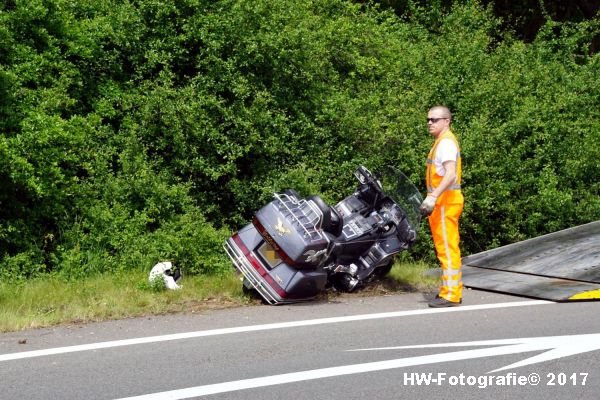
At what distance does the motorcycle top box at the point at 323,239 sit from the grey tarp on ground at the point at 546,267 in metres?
1.10

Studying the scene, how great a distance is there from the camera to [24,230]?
29.1 feet

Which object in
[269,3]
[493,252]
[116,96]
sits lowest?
[493,252]

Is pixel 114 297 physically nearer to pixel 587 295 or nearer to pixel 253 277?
pixel 253 277

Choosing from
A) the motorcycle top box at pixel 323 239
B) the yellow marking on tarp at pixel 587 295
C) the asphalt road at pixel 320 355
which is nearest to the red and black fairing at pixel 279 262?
the motorcycle top box at pixel 323 239

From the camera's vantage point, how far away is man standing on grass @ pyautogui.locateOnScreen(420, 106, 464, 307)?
24.3 feet

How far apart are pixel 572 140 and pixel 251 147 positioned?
15.8 ft

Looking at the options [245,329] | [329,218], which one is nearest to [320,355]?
[245,329]

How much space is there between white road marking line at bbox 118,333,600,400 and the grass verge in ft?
6.49

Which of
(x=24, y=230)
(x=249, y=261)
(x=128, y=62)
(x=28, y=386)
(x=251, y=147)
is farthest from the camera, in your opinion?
(x=128, y=62)

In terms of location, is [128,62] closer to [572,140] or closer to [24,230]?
[24,230]

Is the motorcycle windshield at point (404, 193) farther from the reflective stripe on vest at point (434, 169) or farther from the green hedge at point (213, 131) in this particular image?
the green hedge at point (213, 131)

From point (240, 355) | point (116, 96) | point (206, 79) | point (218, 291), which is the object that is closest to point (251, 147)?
point (206, 79)

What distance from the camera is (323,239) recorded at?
7133mm

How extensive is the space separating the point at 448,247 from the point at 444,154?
2.93 ft
